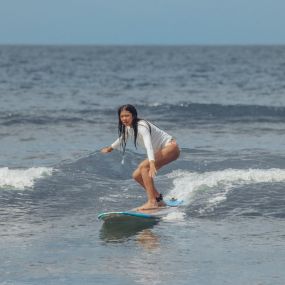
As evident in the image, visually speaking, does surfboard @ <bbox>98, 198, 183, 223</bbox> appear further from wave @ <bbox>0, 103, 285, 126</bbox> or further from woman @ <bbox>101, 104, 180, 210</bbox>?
wave @ <bbox>0, 103, 285, 126</bbox>

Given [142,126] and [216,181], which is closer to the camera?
[142,126]

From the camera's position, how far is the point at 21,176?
49.4ft

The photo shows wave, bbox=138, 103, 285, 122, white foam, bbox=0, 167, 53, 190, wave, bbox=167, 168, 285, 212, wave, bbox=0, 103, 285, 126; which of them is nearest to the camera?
wave, bbox=167, 168, 285, 212

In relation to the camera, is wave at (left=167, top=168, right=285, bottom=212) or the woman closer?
the woman

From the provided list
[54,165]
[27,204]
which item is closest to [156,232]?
[27,204]

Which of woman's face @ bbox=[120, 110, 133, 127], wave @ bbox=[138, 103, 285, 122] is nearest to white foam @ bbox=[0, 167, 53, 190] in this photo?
woman's face @ bbox=[120, 110, 133, 127]

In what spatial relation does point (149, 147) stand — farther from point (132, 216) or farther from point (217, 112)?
point (217, 112)

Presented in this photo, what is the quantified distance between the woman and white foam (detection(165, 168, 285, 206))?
1365 millimetres

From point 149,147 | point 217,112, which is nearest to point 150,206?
point 149,147

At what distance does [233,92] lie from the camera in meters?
41.0

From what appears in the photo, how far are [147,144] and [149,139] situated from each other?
0.26 feet

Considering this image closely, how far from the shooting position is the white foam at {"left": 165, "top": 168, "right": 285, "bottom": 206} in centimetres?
1402

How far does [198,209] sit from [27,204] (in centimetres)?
263

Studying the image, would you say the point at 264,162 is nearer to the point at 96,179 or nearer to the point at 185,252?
the point at 96,179
